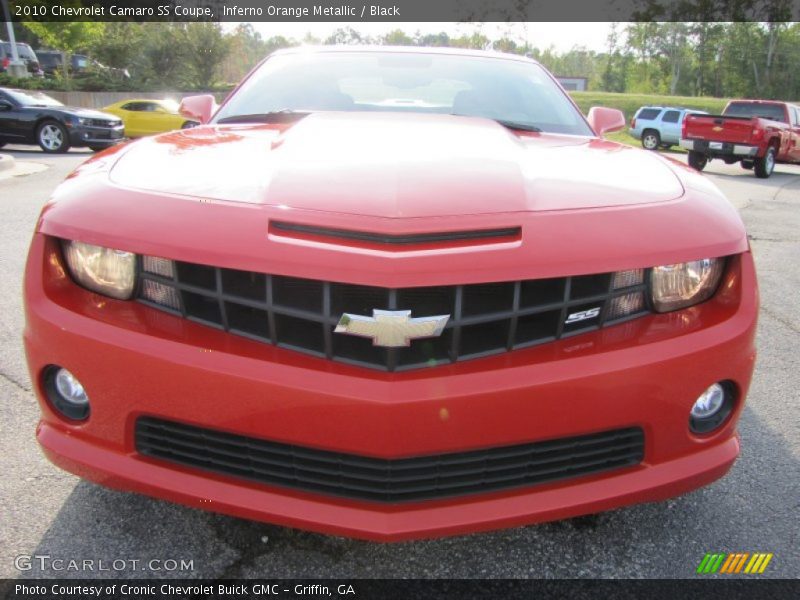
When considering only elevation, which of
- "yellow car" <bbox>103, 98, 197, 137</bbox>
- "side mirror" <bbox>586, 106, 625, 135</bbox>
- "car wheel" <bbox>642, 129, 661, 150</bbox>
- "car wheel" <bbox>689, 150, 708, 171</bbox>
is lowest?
"car wheel" <bbox>642, 129, 661, 150</bbox>

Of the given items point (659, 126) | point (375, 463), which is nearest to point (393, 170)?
point (375, 463)

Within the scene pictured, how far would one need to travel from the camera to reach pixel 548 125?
2637mm

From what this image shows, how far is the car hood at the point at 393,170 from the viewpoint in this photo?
4.88 ft

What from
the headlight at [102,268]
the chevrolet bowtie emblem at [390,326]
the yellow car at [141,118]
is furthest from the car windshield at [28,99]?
the chevrolet bowtie emblem at [390,326]

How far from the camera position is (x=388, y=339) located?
1.35 m

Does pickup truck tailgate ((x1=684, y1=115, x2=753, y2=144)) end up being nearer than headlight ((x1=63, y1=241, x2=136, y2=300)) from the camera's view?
No

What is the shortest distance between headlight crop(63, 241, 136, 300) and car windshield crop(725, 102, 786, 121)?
699 inches

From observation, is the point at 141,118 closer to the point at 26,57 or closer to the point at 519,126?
the point at 519,126

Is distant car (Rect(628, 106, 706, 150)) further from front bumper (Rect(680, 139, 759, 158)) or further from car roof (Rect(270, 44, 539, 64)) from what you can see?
car roof (Rect(270, 44, 539, 64))

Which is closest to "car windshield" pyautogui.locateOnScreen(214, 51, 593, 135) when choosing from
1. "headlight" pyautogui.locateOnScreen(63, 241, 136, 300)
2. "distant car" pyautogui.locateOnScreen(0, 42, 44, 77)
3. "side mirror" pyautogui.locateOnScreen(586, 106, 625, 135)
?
"side mirror" pyautogui.locateOnScreen(586, 106, 625, 135)

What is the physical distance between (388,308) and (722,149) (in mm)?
14705

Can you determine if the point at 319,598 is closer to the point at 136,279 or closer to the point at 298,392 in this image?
the point at 298,392

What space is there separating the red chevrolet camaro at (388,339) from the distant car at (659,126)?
24.4 m

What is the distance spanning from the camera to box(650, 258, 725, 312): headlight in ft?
5.21
